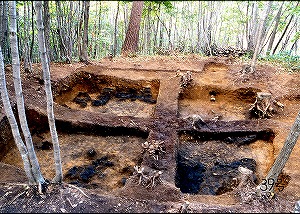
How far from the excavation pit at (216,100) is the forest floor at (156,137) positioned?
0.11 feet

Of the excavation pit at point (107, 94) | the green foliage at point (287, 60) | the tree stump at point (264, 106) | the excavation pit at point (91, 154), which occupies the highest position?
the green foliage at point (287, 60)

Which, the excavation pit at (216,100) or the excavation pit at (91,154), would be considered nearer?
the excavation pit at (91,154)

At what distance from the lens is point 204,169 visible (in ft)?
21.9

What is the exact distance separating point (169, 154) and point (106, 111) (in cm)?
377

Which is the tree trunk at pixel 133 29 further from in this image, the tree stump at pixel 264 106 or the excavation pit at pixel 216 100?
the tree stump at pixel 264 106

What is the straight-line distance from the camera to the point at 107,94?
1058 centimetres

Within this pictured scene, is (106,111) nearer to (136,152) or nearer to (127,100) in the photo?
(127,100)

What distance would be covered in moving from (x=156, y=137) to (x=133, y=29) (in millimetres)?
7946

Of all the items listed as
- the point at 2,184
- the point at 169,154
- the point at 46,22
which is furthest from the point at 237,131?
the point at 46,22

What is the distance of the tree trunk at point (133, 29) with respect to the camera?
13.5 metres

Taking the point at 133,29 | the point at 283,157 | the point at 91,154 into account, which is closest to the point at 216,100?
the point at 91,154

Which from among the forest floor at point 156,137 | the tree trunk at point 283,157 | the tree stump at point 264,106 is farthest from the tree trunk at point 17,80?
the tree stump at point 264,106

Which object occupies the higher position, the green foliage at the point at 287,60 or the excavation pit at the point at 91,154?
the green foliage at the point at 287,60

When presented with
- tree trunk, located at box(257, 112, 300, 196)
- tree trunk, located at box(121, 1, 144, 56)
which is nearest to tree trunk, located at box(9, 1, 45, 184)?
tree trunk, located at box(257, 112, 300, 196)
